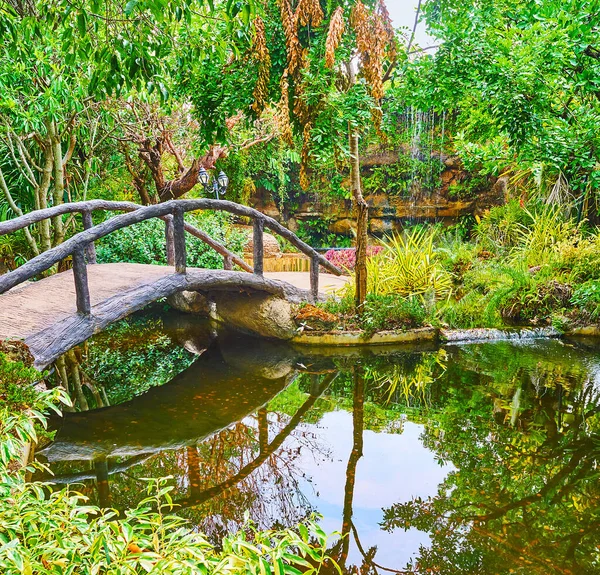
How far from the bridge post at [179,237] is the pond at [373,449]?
4.15 ft

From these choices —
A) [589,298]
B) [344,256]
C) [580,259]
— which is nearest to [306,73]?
[589,298]

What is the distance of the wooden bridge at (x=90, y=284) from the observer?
423 cm

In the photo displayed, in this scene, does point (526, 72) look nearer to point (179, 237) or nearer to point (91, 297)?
point (179, 237)

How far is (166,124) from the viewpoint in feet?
33.1

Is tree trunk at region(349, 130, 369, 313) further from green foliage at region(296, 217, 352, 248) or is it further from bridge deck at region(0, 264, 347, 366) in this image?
green foliage at region(296, 217, 352, 248)

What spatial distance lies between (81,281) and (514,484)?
385 cm

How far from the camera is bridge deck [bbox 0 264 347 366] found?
4.25 metres

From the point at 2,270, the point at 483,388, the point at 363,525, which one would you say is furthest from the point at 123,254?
the point at 363,525

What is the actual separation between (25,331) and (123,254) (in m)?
4.90

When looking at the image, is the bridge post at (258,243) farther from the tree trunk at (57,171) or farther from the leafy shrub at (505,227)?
the leafy shrub at (505,227)

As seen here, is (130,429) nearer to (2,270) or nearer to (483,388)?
(483,388)

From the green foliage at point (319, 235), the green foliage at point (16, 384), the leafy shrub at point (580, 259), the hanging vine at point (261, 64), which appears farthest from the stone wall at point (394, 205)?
the green foliage at point (16, 384)

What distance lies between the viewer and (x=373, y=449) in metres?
3.79

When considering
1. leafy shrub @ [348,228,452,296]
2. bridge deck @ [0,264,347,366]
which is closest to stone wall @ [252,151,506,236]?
leafy shrub @ [348,228,452,296]
